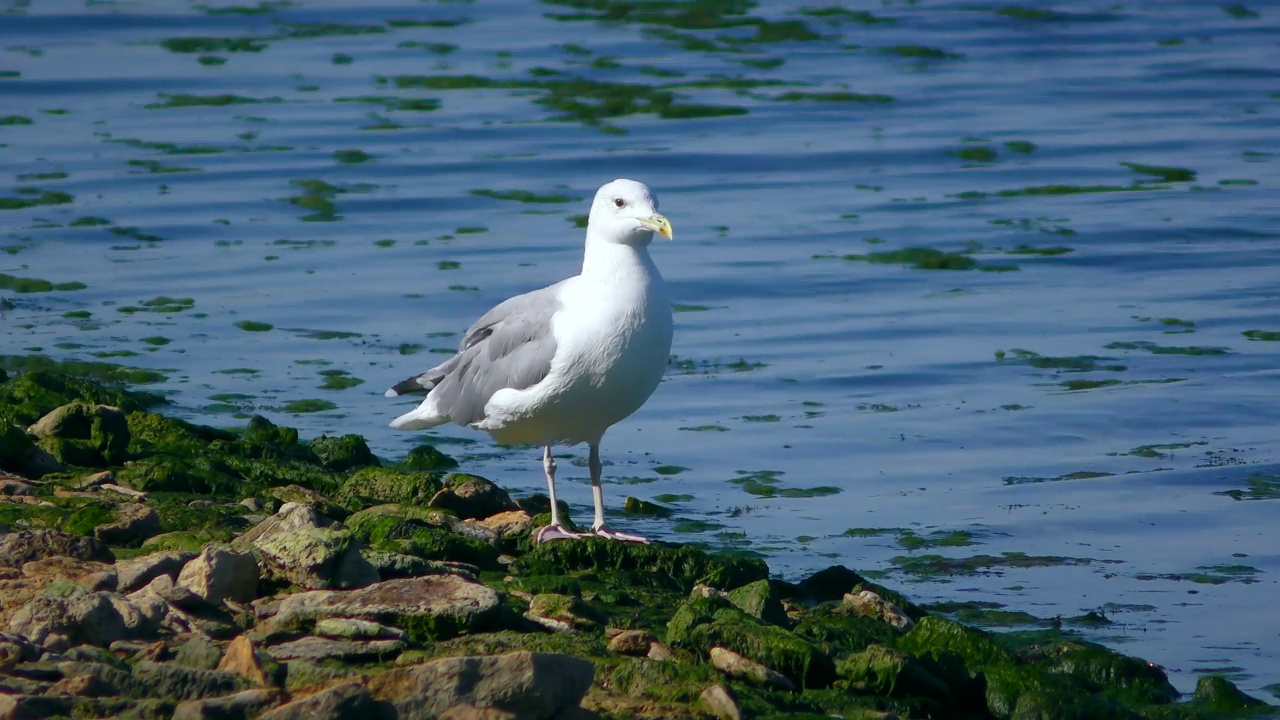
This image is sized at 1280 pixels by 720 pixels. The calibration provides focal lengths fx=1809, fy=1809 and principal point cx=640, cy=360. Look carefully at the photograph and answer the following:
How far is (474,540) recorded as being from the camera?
6.49 metres

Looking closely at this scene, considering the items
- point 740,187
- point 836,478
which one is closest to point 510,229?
point 740,187

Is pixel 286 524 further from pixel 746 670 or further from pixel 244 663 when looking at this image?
pixel 746 670

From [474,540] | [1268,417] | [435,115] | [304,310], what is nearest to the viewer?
[474,540]

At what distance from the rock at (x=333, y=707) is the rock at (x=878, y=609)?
2.61 meters

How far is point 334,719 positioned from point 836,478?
5256 mm

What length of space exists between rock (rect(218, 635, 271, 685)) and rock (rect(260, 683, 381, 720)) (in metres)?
0.31

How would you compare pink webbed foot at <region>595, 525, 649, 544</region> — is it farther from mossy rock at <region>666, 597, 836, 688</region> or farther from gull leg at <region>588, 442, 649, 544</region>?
mossy rock at <region>666, 597, 836, 688</region>

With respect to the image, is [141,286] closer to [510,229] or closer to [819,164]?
[510,229]

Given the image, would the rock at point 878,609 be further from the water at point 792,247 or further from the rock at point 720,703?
the rock at point 720,703

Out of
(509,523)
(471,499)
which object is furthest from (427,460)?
(509,523)

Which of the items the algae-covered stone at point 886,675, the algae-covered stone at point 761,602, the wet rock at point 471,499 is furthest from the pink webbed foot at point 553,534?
the algae-covered stone at point 886,675

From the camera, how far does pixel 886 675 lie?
521cm

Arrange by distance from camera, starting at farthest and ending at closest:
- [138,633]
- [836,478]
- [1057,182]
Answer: [1057,182] → [836,478] → [138,633]

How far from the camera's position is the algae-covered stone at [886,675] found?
5207 millimetres
